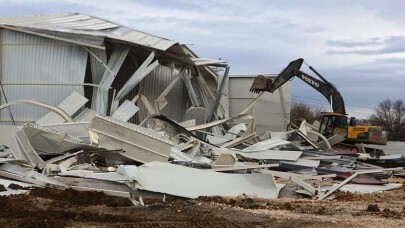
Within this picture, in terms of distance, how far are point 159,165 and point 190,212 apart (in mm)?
2662

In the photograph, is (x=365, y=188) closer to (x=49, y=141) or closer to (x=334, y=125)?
(x=49, y=141)

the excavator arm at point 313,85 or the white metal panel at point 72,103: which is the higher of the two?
the excavator arm at point 313,85

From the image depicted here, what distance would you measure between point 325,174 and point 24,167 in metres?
6.88

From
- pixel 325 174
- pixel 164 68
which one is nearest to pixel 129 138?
pixel 325 174

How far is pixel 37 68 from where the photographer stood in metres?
18.5

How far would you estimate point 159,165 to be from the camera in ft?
33.3

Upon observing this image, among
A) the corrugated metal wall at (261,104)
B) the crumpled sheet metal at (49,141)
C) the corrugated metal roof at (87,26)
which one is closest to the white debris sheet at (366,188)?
the crumpled sheet metal at (49,141)

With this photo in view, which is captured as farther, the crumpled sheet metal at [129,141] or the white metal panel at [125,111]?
the white metal panel at [125,111]

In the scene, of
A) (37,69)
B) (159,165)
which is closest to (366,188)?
(159,165)

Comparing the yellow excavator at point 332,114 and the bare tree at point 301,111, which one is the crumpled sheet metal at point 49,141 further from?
the bare tree at point 301,111

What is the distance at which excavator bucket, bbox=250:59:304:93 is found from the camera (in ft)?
76.6

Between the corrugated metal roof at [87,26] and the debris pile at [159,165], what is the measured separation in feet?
10.4

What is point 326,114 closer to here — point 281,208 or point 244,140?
point 244,140

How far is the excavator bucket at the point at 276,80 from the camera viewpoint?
2336cm
